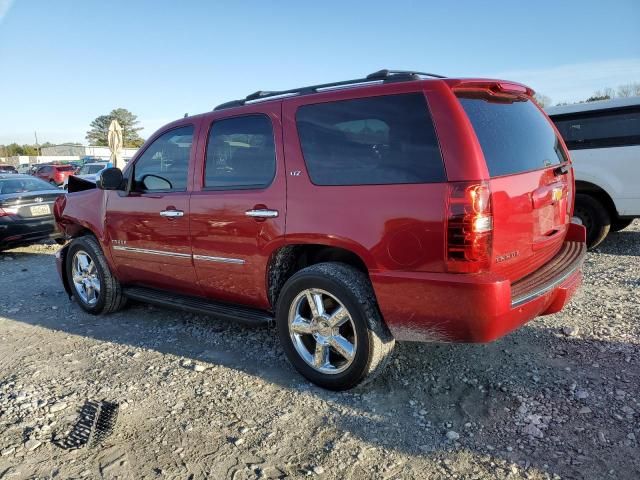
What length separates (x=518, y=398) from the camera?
9.88 ft

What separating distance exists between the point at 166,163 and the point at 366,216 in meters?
2.14

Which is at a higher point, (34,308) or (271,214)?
(271,214)

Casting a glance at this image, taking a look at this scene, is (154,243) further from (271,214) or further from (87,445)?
(87,445)

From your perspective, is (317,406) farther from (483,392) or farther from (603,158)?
(603,158)

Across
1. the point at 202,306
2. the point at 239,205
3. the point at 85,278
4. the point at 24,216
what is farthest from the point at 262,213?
the point at 24,216

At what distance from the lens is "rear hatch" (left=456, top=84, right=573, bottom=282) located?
270 cm

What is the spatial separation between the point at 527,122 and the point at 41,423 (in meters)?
3.65

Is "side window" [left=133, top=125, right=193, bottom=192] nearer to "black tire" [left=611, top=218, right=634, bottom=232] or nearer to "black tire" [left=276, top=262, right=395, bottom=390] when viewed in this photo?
"black tire" [left=276, top=262, right=395, bottom=390]

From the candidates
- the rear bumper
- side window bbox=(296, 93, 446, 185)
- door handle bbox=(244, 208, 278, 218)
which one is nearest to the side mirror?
door handle bbox=(244, 208, 278, 218)

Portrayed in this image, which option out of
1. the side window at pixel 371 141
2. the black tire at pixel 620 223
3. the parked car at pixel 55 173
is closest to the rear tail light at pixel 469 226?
the side window at pixel 371 141

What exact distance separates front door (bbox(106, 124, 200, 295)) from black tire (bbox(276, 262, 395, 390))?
1233 millimetres

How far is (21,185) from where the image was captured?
9.11 meters

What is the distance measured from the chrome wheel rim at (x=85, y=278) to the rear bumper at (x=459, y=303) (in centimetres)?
329

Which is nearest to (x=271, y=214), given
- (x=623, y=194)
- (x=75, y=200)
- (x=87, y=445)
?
(x=87, y=445)
